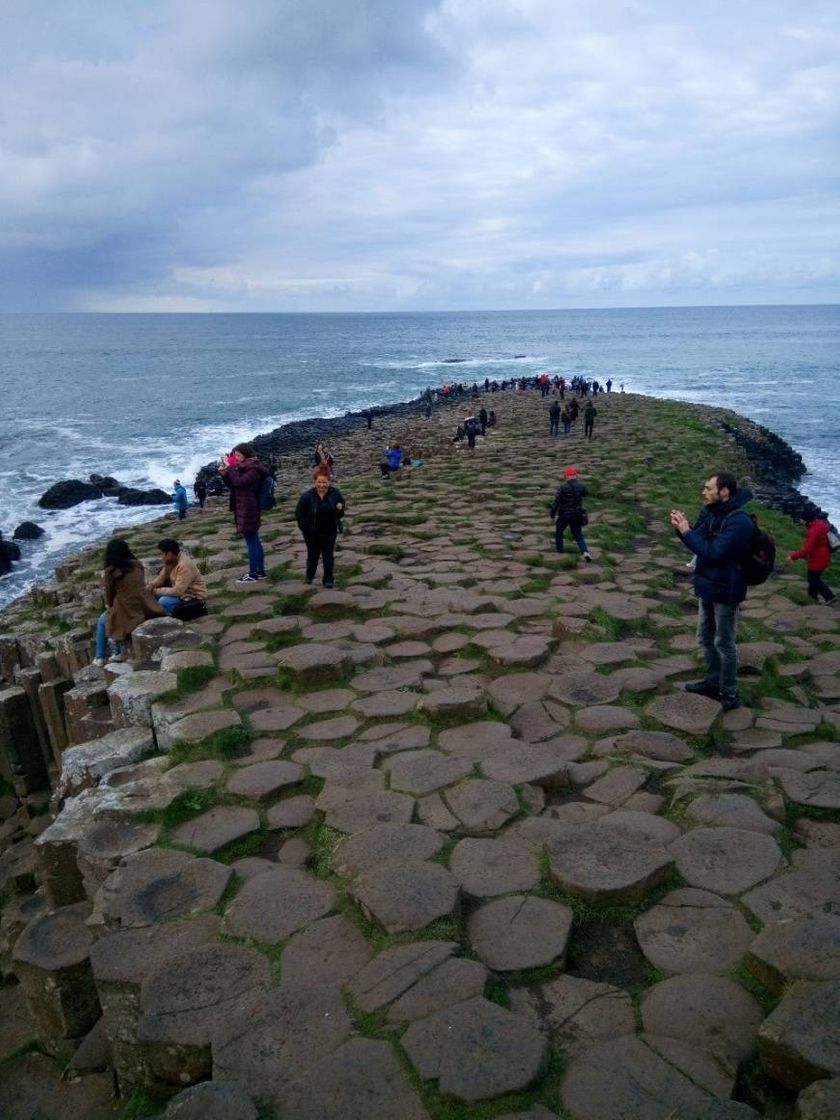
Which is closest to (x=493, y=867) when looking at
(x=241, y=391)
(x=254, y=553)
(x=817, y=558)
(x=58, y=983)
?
(x=58, y=983)

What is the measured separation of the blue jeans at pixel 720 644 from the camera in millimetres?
5645

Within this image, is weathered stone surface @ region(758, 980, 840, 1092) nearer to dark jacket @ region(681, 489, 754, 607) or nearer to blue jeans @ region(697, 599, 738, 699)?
blue jeans @ region(697, 599, 738, 699)

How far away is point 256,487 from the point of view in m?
9.04

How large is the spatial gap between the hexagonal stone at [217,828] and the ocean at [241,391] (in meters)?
17.6

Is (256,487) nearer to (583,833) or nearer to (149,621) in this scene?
(149,621)

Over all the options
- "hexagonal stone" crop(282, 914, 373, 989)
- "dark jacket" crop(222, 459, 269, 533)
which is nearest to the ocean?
"dark jacket" crop(222, 459, 269, 533)

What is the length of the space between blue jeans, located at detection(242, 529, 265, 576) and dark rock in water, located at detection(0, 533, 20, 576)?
15601 mm

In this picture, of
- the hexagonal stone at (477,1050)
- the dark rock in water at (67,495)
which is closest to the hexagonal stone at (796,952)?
the hexagonal stone at (477,1050)

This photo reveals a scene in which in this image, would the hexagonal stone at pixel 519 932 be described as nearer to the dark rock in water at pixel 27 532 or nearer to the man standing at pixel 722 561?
the man standing at pixel 722 561

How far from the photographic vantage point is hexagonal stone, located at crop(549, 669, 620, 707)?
18.7ft

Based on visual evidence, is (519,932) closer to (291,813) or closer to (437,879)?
(437,879)

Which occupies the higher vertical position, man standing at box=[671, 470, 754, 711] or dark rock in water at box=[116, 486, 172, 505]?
man standing at box=[671, 470, 754, 711]

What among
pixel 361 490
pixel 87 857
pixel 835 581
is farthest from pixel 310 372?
pixel 87 857

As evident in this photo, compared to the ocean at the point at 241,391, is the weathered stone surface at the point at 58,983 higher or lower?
higher
